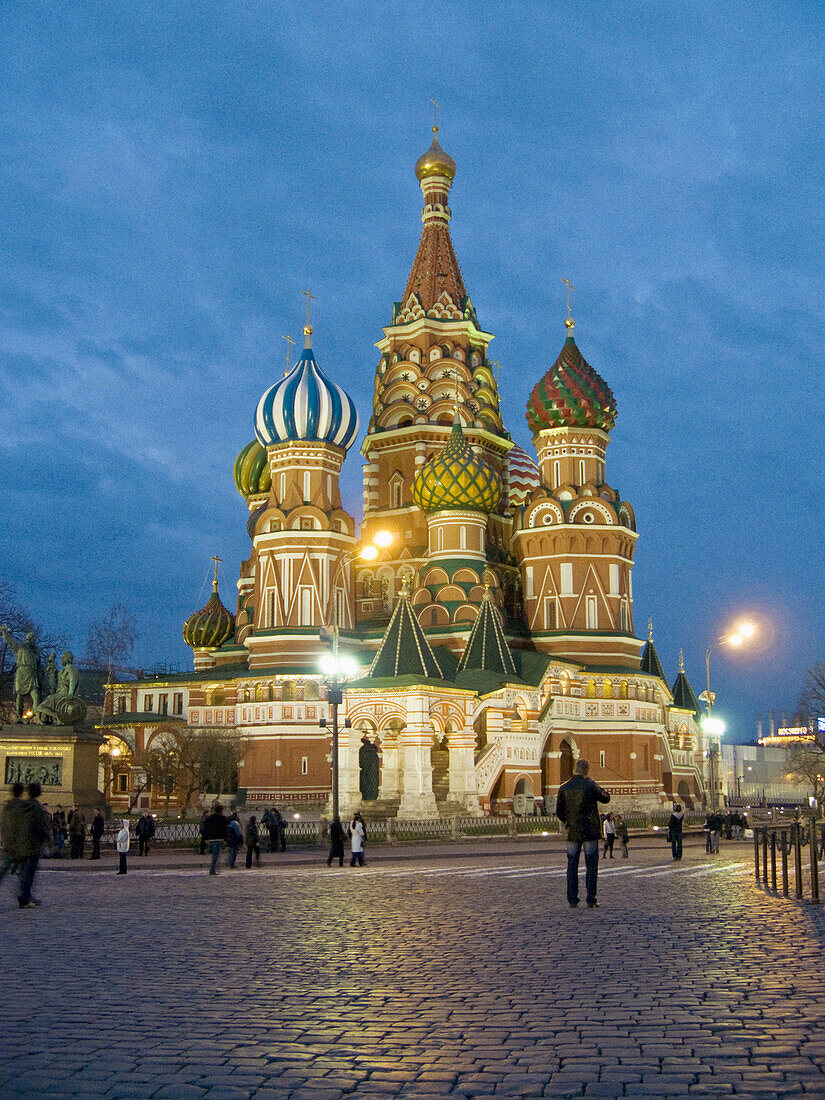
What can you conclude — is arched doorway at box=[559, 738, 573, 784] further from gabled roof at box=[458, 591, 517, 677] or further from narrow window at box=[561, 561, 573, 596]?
narrow window at box=[561, 561, 573, 596]

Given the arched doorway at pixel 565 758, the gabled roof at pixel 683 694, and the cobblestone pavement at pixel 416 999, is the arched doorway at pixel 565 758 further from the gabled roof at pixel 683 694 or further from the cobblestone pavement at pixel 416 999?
the cobblestone pavement at pixel 416 999

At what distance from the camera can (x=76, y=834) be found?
25797 mm

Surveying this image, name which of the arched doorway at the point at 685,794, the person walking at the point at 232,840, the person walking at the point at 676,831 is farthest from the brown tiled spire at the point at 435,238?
the person walking at the point at 232,840

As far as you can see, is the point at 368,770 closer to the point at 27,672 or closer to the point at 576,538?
the point at 576,538

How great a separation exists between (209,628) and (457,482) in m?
19.8

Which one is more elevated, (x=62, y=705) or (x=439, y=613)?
(x=439, y=613)

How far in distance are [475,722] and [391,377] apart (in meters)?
22.4

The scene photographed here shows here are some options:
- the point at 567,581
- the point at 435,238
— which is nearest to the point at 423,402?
the point at 435,238

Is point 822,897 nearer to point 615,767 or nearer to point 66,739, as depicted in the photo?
point 66,739

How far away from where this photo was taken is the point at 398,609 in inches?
1875

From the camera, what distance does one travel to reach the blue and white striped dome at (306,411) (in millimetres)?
55531

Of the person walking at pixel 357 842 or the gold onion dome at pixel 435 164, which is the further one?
the gold onion dome at pixel 435 164

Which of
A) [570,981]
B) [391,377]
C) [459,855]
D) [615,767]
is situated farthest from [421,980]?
[391,377]

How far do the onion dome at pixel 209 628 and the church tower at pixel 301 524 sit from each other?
35.6 ft
